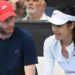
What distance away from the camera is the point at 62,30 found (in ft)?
7.00

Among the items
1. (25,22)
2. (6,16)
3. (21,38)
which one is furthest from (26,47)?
(25,22)

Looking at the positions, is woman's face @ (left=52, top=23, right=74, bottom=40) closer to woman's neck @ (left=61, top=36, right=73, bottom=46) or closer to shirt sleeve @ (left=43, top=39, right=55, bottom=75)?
woman's neck @ (left=61, top=36, right=73, bottom=46)

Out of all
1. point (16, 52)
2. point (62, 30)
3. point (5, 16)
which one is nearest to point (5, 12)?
point (5, 16)

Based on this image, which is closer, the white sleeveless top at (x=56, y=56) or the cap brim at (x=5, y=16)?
the cap brim at (x=5, y=16)

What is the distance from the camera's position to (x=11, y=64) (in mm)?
2125

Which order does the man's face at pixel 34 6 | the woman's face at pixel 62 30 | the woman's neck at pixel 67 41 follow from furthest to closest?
the man's face at pixel 34 6, the woman's neck at pixel 67 41, the woman's face at pixel 62 30

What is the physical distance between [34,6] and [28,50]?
1213 millimetres

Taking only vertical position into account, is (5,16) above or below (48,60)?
above

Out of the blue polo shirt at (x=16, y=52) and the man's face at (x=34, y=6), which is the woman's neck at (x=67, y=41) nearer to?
the blue polo shirt at (x=16, y=52)

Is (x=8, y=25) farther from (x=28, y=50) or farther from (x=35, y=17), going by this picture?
(x=35, y=17)

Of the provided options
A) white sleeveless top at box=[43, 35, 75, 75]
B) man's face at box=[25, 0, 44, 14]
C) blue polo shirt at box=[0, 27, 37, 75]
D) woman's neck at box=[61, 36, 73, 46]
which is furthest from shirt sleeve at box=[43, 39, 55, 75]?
man's face at box=[25, 0, 44, 14]

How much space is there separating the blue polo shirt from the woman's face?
17 cm

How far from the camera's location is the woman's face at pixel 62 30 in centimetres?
212

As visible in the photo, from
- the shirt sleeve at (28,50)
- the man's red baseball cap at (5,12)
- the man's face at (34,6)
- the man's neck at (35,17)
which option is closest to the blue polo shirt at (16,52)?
the shirt sleeve at (28,50)
